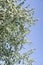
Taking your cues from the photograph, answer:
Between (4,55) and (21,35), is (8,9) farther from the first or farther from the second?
(4,55)

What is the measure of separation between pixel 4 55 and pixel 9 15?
15.4 feet

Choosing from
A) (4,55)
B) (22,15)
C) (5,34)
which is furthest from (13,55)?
(22,15)

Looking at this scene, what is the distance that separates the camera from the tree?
2495cm

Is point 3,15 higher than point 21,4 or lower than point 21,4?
lower

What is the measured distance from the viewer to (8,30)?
25297 millimetres

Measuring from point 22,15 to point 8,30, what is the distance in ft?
6.94

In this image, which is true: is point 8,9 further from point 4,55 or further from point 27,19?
point 4,55

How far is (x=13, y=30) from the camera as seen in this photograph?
Result: 25984 millimetres

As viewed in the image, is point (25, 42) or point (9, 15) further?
point (25, 42)

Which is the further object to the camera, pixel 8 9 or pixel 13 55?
pixel 13 55

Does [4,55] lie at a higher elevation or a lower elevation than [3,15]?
lower

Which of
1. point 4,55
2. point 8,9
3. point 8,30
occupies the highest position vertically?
point 8,9

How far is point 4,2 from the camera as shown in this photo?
25359mm

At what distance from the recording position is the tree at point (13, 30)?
2495 cm
